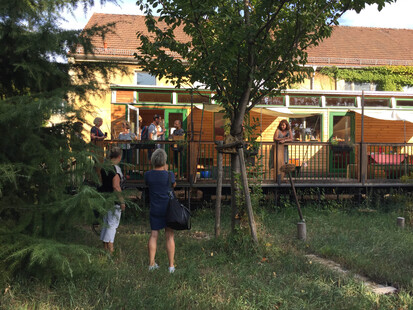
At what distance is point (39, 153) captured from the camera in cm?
354

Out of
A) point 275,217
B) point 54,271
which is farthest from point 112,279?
point 275,217

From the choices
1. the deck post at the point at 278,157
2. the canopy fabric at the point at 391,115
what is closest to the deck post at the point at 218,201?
the deck post at the point at 278,157

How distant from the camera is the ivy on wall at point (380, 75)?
1688 centimetres

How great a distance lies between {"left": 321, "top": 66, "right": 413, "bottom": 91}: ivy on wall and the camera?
16.9m

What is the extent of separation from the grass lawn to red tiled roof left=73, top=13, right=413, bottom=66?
1216cm

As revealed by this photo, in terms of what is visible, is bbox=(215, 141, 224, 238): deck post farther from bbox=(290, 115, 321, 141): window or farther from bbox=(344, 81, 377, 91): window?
bbox=(344, 81, 377, 91): window

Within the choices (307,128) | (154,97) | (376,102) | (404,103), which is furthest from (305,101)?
(154,97)

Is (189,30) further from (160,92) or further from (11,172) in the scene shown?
(160,92)

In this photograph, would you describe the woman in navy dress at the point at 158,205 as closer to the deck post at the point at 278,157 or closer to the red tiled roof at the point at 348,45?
the deck post at the point at 278,157

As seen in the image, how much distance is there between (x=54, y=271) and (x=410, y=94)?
14.1 metres

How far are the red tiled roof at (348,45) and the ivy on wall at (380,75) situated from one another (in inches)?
20.5

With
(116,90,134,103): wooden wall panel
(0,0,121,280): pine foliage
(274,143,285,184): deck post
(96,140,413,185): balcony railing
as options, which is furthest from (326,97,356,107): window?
(0,0,121,280): pine foliage

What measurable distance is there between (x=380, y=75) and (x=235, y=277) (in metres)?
16.1

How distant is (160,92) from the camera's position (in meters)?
12.6
